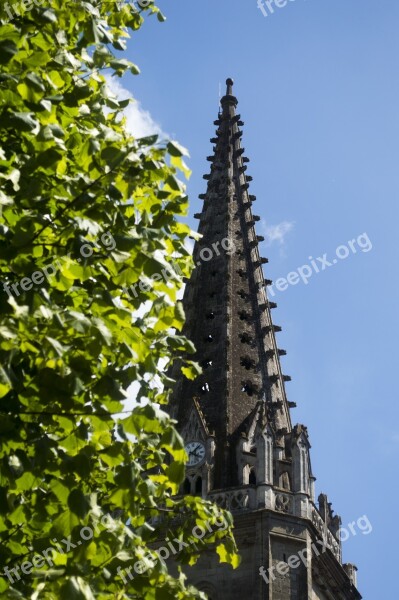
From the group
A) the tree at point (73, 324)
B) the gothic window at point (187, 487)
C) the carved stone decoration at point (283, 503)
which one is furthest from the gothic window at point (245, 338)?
the tree at point (73, 324)

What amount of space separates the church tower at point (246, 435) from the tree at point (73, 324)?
46.9 feet

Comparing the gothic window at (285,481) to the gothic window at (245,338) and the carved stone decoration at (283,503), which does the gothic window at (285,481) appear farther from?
Answer: the gothic window at (245,338)

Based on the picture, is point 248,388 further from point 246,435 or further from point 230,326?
point 246,435

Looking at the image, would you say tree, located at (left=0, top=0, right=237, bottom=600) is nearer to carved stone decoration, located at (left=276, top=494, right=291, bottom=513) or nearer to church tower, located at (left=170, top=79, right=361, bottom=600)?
church tower, located at (left=170, top=79, right=361, bottom=600)

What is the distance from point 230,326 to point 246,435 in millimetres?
4706

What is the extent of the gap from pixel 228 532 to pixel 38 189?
134 inches

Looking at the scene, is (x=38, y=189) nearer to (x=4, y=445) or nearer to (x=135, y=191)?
(x=135, y=191)

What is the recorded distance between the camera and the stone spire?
88.0ft

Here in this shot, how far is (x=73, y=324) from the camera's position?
658cm

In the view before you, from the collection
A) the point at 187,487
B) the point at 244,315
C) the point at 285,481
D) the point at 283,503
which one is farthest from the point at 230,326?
the point at 283,503

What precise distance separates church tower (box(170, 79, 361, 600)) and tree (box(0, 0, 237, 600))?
14301mm

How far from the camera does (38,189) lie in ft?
23.7

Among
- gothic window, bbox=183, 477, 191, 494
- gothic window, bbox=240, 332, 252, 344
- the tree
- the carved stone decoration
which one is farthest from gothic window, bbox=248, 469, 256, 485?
the tree

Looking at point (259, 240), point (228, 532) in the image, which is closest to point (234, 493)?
point (259, 240)
